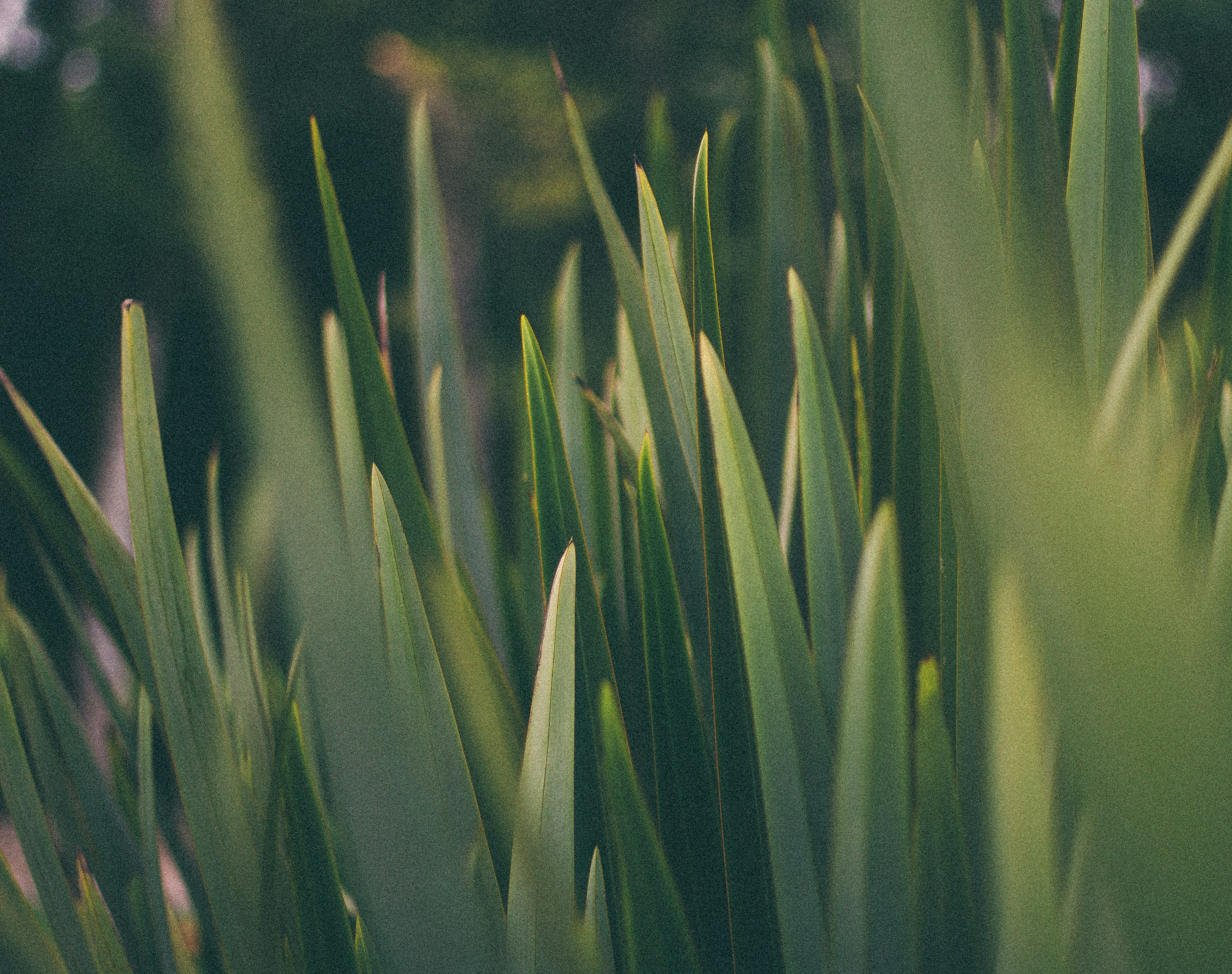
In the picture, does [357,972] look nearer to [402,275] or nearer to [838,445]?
[838,445]

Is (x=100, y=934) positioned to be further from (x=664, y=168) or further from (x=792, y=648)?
(x=664, y=168)

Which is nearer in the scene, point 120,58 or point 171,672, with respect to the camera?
point 171,672

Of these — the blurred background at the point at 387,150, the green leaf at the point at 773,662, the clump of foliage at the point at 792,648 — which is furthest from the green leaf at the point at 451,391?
the blurred background at the point at 387,150

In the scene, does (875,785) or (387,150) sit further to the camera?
(387,150)

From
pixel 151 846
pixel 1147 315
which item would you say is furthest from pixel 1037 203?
pixel 151 846

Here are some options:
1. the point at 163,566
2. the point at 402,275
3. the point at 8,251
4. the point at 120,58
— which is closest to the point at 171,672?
the point at 163,566
